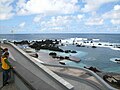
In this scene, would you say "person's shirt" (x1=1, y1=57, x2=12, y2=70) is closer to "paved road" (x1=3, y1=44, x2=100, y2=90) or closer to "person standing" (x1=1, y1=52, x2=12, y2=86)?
"person standing" (x1=1, y1=52, x2=12, y2=86)

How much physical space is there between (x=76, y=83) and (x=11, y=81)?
3.84 m

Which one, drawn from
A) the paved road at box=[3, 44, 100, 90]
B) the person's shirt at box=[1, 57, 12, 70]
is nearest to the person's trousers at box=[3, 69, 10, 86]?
the person's shirt at box=[1, 57, 12, 70]

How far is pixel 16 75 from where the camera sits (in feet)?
18.7

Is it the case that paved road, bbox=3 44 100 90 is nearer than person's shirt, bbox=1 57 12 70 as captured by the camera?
Yes

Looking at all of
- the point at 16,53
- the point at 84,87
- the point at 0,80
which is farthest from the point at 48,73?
the point at 84,87

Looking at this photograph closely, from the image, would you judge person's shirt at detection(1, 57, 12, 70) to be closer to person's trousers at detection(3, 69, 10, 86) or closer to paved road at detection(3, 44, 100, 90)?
person's trousers at detection(3, 69, 10, 86)

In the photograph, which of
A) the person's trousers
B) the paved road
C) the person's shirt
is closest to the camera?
the paved road

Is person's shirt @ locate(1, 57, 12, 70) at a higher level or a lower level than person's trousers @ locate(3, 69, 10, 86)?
higher

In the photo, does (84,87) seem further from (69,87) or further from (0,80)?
(69,87)

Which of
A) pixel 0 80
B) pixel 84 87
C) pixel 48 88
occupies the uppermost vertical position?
pixel 48 88

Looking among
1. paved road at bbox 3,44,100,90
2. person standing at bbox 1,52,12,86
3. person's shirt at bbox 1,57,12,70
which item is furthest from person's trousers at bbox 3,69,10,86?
paved road at bbox 3,44,100,90

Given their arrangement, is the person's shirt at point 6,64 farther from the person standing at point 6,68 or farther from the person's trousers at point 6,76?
the person's trousers at point 6,76

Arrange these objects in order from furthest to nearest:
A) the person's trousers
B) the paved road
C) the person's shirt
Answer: the person's shirt → the person's trousers → the paved road

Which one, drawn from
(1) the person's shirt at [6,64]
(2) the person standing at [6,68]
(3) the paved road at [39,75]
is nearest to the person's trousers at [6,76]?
(2) the person standing at [6,68]
